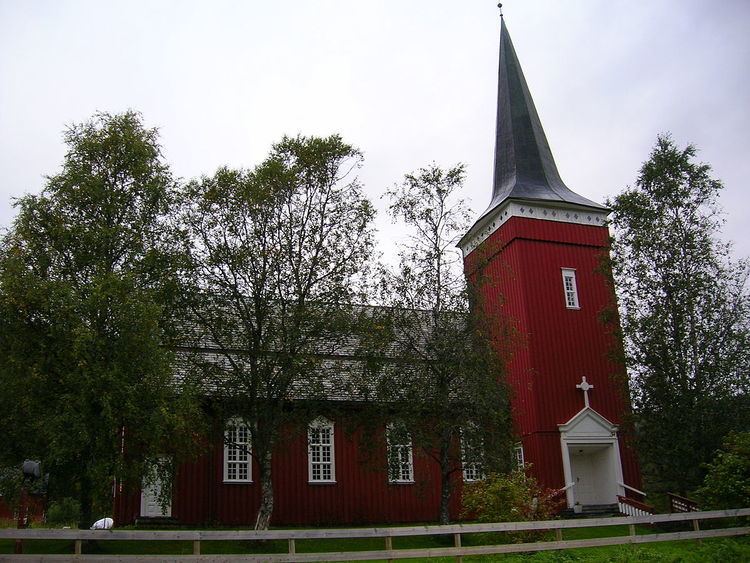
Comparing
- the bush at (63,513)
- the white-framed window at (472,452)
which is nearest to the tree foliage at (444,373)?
the white-framed window at (472,452)

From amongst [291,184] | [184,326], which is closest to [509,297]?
[291,184]

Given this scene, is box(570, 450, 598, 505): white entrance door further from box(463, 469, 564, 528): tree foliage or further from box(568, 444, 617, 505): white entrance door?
box(463, 469, 564, 528): tree foliage

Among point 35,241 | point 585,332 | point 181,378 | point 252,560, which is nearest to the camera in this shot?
point 252,560

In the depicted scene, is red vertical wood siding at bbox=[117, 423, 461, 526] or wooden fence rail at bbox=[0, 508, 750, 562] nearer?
wooden fence rail at bbox=[0, 508, 750, 562]

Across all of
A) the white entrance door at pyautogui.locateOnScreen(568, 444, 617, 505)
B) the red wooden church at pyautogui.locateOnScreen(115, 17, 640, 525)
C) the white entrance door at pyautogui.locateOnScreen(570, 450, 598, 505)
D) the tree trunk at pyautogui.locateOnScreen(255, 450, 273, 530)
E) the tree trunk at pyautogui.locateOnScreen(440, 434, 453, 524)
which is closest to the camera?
the tree trunk at pyautogui.locateOnScreen(255, 450, 273, 530)

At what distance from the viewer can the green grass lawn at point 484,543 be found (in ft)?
46.1

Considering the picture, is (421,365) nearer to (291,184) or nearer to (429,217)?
(429,217)

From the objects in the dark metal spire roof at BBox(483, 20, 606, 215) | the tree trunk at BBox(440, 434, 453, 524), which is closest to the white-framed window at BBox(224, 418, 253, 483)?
the tree trunk at BBox(440, 434, 453, 524)

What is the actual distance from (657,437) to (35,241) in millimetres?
19428

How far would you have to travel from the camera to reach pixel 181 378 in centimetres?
1975

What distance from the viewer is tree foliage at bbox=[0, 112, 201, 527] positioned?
1652 centimetres

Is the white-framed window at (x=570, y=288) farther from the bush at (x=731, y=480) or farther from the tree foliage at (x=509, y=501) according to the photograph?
the tree foliage at (x=509, y=501)

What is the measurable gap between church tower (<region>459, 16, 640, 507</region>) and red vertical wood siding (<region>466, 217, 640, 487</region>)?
40 millimetres

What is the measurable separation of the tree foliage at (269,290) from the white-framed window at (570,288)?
9.71 meters
